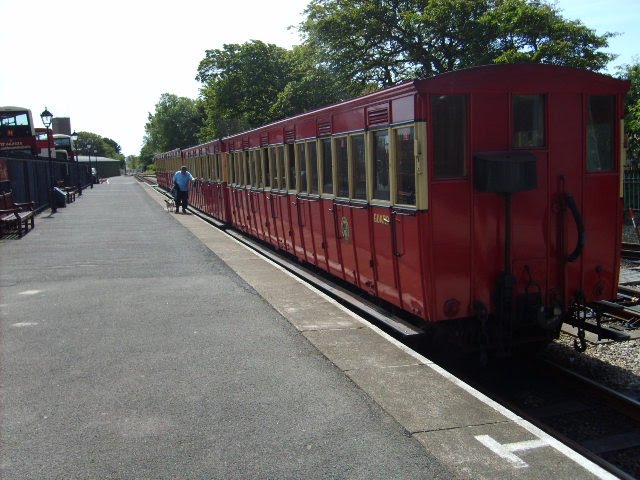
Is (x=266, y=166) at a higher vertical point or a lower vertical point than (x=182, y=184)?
higher

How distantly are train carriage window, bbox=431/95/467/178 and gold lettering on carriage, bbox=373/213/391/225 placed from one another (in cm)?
98

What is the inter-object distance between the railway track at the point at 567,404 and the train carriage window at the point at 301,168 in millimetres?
2761

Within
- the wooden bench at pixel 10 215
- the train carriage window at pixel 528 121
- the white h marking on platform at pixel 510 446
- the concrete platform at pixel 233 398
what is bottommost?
the white h marking on platform at pixel 510 446

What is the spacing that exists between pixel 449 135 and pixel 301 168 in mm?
4331

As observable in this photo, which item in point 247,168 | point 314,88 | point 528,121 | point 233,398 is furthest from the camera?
point 314,88

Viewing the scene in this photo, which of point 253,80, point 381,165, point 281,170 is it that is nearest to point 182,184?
point 281,170

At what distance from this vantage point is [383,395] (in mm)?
4988

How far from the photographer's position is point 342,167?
8.09 metres

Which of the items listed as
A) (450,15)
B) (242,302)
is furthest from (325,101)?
(242,302)

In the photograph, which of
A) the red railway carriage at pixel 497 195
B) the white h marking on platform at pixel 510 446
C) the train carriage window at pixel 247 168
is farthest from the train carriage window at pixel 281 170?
the white h marking on platform at pixel 510 446

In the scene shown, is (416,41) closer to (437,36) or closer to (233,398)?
(437,36)

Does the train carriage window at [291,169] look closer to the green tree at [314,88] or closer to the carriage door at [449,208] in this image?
the carriage door at [449,208]

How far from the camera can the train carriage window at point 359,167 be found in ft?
24.0

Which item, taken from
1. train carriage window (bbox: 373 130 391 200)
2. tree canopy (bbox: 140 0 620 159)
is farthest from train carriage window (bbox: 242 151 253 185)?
tree canopy (bbox: 140 0 620 159)
